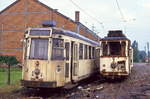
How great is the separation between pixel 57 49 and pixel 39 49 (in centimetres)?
87

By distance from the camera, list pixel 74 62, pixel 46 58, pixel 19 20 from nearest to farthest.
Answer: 1. pixel 46 58
2. pixel 74 62
3. pixel 19 20

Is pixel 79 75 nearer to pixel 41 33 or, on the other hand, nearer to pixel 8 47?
pixel 41 33

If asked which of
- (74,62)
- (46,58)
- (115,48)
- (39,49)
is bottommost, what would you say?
(74,62)

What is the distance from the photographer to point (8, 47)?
47.2 m

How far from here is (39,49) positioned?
46.9 feet

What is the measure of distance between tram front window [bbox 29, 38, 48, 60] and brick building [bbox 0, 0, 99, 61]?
1231 inches

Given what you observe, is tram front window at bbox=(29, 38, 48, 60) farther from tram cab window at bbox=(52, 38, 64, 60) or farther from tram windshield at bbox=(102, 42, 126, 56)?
tram windshield at bbox=(102, 42, 126, 56)

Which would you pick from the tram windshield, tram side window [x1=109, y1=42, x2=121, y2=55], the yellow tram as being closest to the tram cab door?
the yellow tram

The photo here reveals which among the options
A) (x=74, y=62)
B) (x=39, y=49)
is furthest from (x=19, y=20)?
(x=39, y=49)

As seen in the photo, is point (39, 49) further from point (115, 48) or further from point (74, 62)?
point (115, 48)

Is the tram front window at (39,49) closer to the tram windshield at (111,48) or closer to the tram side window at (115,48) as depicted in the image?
the tram windshield at (111,48)

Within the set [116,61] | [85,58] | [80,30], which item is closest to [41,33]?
[85,58]

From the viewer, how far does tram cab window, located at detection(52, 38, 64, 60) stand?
564 inches

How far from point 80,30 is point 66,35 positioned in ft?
102
